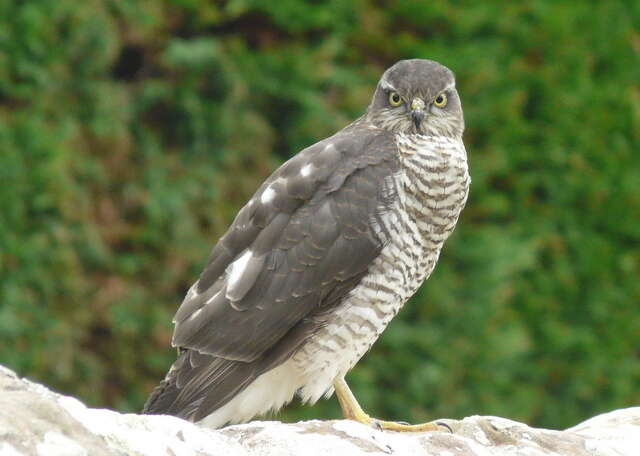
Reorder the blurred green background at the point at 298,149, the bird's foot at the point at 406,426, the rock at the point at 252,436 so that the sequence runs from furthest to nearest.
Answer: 1. the blurred green background at the point at 298,149
2. the bird's foot at the point at 406,426
3. the rock at the point at 252,436

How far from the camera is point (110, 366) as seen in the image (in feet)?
17.5

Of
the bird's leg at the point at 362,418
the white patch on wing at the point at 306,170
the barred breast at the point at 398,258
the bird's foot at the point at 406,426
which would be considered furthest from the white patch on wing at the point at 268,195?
the bird's foot at the point at 406,426

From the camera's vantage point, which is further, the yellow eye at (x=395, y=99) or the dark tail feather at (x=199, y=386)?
the yellow eye at (x=395, y=99)

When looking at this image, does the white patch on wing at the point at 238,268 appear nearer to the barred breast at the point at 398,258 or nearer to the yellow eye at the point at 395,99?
the barred breast at the point at 398,258

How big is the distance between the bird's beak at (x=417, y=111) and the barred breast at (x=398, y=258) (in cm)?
7

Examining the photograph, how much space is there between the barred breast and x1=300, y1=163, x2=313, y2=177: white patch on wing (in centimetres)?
30

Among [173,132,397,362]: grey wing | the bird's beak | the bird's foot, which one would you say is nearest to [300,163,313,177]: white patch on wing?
[173,132,397,362]: grey wing

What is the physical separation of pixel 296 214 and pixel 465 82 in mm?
2388

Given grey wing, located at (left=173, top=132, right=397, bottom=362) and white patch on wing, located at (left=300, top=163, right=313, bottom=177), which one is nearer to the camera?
grey wing, located at (left=173, top=132, right=397, bottom=362)

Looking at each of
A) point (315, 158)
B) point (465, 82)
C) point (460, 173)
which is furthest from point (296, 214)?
point (465, 82)

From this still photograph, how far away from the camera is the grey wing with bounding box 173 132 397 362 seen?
13.0 feet

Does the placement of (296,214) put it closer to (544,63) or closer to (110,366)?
(110,366)

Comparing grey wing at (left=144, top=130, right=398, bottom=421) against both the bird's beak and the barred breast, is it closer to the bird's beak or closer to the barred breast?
the barred breast

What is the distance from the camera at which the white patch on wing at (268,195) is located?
4.09 m
